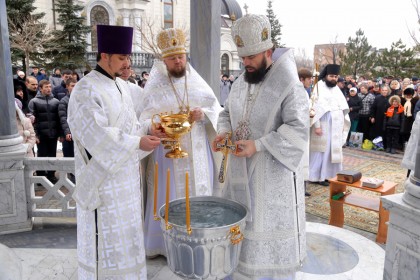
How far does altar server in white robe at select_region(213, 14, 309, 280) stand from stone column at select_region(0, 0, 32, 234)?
303 cm

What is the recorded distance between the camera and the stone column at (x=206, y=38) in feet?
15.1

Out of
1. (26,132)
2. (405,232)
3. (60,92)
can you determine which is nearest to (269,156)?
(405,232)

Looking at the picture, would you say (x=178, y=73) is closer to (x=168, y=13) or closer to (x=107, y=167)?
(x=107, y=167)

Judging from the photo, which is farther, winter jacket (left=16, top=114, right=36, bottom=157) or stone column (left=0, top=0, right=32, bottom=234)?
winter jacket (left=16, top=114, right=36, bottom=157)

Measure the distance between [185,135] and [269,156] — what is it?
1313 millimetres

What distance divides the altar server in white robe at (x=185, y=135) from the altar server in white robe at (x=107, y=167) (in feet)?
3.07

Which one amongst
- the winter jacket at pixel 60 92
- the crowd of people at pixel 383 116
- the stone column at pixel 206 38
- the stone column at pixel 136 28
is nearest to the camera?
the stone column at pixel 206 38

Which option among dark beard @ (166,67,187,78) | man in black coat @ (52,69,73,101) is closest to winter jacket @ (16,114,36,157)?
man in black coat @ (52,69,73,101)

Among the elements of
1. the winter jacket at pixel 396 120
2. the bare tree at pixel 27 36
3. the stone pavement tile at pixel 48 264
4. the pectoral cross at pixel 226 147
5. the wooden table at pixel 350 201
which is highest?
the bare tree at pixel 27 36

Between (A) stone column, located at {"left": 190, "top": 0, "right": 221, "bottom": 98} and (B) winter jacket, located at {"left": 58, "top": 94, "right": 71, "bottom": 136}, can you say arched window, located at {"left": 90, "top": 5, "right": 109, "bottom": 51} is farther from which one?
(A) stone column, located at {"left": 190, "top": 0, "right": 221, "bottom": 98}

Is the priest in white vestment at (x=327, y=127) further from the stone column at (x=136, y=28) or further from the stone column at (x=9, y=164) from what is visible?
the stone column at (x=136, y=28)

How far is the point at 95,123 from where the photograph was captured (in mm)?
2506

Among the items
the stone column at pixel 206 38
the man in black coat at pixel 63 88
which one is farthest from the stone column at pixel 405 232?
the man in black coat at pixel 63 88

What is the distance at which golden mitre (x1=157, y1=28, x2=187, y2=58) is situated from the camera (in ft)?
11.0
